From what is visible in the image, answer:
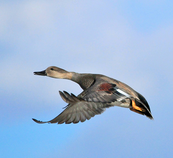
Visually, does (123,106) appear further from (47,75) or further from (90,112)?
(47,75)

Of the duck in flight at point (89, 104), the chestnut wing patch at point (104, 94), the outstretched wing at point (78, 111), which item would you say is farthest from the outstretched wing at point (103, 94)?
the outstretched wing at point (78, 111)

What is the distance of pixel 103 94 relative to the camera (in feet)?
21.1

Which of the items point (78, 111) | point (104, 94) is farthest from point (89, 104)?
point (104, 94)

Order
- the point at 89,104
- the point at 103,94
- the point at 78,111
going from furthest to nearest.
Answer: the point at 89,104, the point at 78,111, the point at 103,94

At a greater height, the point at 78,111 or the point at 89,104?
the point at 89,104

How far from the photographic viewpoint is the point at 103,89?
664 centimetres

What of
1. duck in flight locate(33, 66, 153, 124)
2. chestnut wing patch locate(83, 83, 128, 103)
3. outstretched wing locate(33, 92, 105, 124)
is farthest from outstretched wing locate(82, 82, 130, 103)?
outstretched wing locate(33, 92, 105, 124)

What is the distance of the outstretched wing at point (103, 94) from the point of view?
6.24 meters

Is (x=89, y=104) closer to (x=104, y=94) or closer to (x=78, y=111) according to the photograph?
(x=78, y=111)

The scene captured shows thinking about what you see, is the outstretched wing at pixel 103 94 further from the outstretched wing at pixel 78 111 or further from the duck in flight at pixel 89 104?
the outstretched wing at pixel 78 111

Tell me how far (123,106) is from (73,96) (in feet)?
5.94

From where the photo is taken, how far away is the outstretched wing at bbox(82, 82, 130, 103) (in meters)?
6.24

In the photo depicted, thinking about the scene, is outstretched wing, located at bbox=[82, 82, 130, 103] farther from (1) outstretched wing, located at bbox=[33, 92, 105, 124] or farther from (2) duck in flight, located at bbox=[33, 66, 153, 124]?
(1) outstretched wing, located at bbox=[33, 92, 105, 124]

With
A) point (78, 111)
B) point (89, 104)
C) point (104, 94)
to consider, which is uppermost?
point (89, 104)
